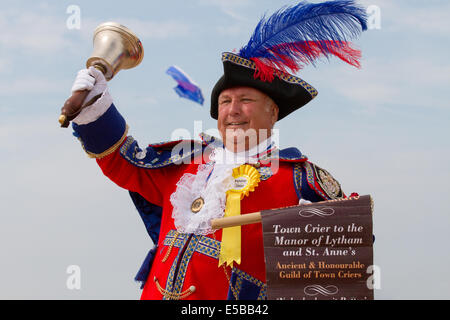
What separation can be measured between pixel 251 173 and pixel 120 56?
130 cm

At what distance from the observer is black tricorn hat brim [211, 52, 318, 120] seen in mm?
4613

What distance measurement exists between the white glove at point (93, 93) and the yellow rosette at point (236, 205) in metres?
1.10

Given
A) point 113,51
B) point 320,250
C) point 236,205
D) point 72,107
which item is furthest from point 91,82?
point 320,250

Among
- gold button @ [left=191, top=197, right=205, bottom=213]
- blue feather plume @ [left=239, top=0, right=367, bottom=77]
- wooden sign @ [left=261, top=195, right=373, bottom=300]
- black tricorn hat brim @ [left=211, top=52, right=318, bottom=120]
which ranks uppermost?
blue feather plume @ [left=239, top=0, right=367, bottom=77]

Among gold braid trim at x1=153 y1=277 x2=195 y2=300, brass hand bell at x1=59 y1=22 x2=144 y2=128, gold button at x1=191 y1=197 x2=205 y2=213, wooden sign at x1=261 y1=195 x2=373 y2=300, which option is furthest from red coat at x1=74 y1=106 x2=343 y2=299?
wooden sign at x1=261 y1=195 x2=373 y2=300

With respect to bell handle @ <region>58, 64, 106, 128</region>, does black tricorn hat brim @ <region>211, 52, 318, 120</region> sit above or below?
above

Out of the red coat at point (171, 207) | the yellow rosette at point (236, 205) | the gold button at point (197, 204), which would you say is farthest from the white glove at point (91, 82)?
the yellow rosette at point (236, 205)

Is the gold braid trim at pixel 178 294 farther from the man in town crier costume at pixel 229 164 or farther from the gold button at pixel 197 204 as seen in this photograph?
the gold button at pixel 197 204

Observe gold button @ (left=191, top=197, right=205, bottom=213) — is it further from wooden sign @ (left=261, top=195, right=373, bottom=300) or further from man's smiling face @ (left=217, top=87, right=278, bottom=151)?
wooden sign @ (left=261, top=195, right=373, bottom=300)

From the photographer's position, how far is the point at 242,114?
4.61 metres

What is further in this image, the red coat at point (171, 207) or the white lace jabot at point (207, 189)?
the white lace jabot at point (207, 189)

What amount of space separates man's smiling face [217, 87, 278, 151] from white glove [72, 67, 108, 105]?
3.22 feet

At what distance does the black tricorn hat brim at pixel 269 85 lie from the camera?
15.1 ft
